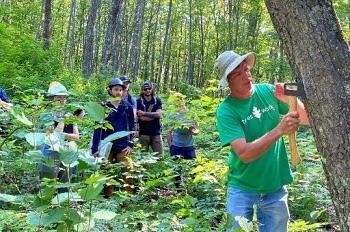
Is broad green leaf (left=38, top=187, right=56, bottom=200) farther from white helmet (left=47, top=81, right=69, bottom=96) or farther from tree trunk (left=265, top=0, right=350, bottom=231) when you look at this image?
tree trunk (left=265, top=0, right=350, bottom=231)

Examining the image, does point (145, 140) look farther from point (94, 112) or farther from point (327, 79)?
point (327, 79)

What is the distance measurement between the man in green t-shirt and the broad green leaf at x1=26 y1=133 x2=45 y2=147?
1380mm

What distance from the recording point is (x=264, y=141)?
277cm

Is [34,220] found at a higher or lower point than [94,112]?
lower

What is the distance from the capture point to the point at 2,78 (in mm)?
12820

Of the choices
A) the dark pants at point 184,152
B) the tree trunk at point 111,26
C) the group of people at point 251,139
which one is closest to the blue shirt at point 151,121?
the dark pants at point 184,152

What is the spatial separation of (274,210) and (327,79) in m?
1.41

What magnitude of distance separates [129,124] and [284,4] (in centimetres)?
484

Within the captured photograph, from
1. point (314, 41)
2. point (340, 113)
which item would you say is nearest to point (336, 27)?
point (314, 41)

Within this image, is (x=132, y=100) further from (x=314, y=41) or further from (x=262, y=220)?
(x=314, y=41)

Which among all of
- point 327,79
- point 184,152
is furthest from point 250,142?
point 184,152

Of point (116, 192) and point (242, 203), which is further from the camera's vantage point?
point (116, 192)

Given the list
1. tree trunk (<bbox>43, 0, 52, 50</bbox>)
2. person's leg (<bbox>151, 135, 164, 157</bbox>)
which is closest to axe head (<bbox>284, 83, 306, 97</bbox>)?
person's leg (<bbox>151, 135, 164, 157</bbox>)

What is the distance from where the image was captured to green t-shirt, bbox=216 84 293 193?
10.4 ft
